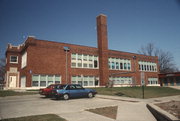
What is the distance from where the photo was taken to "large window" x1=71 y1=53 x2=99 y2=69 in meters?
32.8

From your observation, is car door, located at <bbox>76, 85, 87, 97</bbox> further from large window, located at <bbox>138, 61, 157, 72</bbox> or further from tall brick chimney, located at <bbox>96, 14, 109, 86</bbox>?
large window, located at <bbox>138, 61, 157, 72</bbox>

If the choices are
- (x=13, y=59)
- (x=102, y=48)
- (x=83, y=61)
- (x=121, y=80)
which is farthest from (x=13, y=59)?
(x=121, y=80)

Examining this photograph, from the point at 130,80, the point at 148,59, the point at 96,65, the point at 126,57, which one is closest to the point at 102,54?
the point at 96,65

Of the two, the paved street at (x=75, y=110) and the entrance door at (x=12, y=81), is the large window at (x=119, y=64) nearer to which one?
the entrance door at (x=12, y=81)

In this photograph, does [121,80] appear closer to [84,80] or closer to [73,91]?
[84,80]

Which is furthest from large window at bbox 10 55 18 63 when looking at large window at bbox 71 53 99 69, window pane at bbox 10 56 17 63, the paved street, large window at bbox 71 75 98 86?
the paved street

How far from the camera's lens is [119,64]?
40.8 meters

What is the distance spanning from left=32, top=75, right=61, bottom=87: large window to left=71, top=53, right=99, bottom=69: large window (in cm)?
424

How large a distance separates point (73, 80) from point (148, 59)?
89.6ft

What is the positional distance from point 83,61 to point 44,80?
937 cm

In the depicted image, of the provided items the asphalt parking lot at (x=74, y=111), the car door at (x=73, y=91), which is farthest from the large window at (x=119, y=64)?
the asphalt parking lot at (x=74, y=111)

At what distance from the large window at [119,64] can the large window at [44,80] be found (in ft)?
46.6

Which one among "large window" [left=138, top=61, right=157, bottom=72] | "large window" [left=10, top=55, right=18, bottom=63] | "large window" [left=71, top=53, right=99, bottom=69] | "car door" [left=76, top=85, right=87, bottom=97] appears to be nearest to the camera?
"car door" [left=76, top=85, right=87, bottom=97]

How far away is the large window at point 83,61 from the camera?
32.8 metres
